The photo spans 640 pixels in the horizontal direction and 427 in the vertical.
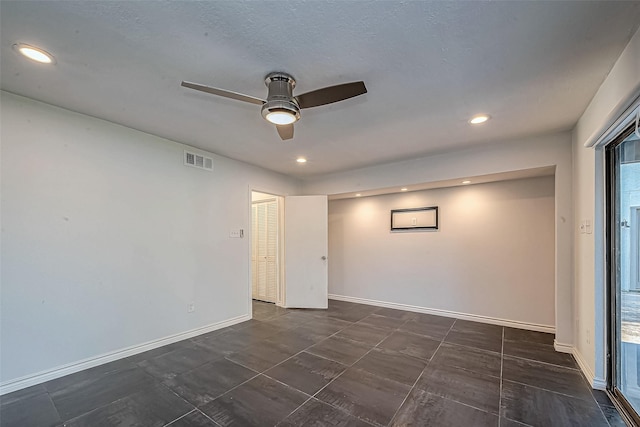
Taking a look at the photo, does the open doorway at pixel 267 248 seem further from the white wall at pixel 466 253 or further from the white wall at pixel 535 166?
the white wall at pixel 535 166

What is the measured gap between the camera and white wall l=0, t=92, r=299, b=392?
2379 mm

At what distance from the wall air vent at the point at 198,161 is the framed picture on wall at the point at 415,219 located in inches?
129

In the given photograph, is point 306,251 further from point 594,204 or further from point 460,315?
point 594,204

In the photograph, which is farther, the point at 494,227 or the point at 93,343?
the point at 494,227

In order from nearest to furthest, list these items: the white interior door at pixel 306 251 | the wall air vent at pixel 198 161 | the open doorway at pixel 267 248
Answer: the wall air vent at pixel 198 161 → the white interior door at pixel 306 251 → the open doorway at pixel 267 248

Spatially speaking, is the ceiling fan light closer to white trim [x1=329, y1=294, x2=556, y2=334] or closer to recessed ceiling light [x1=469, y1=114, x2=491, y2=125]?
recessed ceiling light [x1=469, y1=114, x2=491, y2=125]

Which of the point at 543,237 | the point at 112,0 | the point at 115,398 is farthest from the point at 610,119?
the point at 115,398

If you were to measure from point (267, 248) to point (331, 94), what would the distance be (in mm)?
4231

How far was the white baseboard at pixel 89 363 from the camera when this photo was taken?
233 centimetres

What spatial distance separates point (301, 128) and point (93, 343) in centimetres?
308

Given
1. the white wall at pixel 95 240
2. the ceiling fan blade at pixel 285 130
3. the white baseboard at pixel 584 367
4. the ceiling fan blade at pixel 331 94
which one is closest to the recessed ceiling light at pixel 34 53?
the white wall at pixel 95 240

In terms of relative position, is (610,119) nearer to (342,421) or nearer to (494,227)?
(494,227)

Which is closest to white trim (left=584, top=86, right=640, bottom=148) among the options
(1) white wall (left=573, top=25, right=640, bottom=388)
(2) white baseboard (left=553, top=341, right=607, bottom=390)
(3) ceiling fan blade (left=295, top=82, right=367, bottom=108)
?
(1) white wall (left=573, top=25, right=640, bottom=388)

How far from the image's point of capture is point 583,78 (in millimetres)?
2100
